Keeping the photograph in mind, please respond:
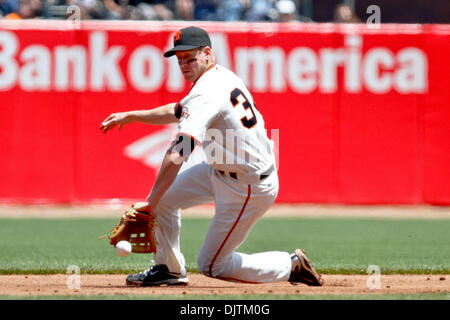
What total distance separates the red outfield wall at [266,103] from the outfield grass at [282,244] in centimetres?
117

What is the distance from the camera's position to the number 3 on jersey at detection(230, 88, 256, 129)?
17.5 feet

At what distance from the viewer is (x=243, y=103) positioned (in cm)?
537

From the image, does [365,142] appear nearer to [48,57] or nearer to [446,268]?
[48,57]

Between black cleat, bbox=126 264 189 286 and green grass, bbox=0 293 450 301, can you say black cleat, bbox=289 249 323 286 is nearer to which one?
green grass, bbox=0 293 450 301

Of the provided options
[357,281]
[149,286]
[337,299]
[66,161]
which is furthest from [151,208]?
[66,161]

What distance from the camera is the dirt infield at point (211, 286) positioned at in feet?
18.4

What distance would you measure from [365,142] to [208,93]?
25.0 ft

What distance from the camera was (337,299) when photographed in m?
5.11

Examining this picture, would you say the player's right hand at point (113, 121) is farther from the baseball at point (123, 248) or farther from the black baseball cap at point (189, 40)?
the baseball at point (123, 248)

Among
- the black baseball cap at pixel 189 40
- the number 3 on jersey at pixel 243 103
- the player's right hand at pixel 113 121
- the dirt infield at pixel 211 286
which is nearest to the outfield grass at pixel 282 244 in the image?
the dirt infield at pixel 211 286

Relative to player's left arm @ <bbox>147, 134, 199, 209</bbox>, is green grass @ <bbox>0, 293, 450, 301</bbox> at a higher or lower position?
lower

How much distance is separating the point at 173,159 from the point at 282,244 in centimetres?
388

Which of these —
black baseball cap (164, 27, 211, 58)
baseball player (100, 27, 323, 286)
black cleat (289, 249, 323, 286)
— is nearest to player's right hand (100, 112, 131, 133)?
baseball player (100, 27, 323, 286)

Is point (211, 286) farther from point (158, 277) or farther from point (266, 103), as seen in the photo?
point (266, 103)
